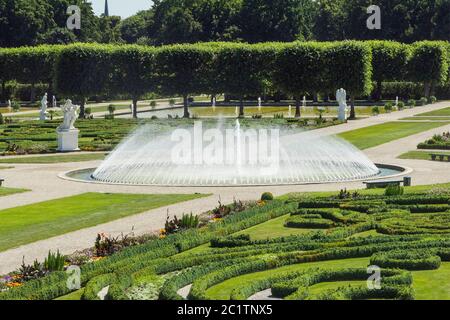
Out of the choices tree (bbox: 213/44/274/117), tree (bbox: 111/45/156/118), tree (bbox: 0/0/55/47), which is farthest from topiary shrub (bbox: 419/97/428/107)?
tree (bbox: 0/0/55/47)

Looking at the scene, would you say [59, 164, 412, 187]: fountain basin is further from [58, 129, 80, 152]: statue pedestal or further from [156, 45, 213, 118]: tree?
[156, 45, 213, 118]: tree

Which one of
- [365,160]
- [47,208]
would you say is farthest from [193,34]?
[47,208]

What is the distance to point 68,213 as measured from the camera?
2673 cm

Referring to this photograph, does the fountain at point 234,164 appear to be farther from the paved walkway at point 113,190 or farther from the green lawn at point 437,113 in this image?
the green lawn at point 437,113

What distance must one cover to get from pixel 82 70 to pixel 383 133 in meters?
33.1

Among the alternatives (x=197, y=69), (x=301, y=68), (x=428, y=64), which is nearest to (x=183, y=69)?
(x=197, y=69)

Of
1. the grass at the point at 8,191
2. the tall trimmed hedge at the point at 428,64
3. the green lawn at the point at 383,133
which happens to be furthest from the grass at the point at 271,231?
the tall trimmed hedge at the point at 428,64

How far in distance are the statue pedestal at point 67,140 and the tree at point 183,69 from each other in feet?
115

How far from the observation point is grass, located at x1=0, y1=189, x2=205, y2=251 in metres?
23.4

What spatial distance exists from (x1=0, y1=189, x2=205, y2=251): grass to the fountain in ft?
12.3

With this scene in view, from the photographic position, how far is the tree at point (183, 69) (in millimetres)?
82688

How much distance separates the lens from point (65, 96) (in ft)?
271

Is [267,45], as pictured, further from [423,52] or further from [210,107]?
[423,52]
